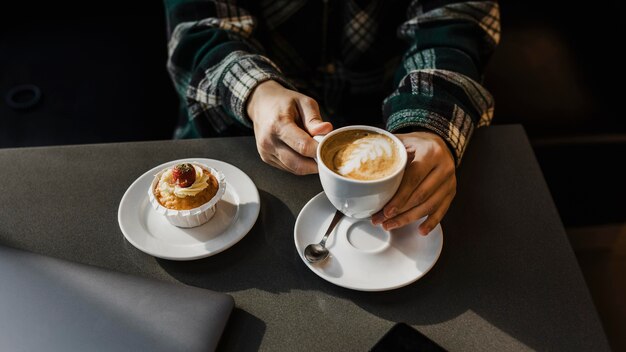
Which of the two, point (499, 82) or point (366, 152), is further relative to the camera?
point (499, 82)

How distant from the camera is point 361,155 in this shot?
2.26ft

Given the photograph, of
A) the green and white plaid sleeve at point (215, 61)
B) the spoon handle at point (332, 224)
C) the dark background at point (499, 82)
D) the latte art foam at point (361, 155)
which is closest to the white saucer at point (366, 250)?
the spoon handle at point (332, 224)

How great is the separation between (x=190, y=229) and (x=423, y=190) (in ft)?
1.21

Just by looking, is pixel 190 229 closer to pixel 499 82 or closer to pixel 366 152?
pixel 366 152

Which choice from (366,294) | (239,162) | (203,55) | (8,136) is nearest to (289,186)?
(239,162)

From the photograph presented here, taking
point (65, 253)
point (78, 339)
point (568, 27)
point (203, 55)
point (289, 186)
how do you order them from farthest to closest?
1. point (568, 27)
2. point (203, 55)
3. point (289, 186)
4. point (65, 253)
5. point (78, 339)

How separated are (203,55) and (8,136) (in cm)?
67

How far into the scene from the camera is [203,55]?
1007 mm

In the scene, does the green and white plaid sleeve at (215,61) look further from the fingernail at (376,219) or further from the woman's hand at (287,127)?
the fingernail at (376,219)

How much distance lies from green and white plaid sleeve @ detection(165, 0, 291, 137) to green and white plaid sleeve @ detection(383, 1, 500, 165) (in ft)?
0.77

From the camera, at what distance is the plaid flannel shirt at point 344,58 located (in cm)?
90

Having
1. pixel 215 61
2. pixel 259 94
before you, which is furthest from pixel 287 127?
pixel 215 61

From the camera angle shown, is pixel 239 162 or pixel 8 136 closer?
pixel 239 162

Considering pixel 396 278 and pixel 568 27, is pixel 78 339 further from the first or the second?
pixel 568 27
